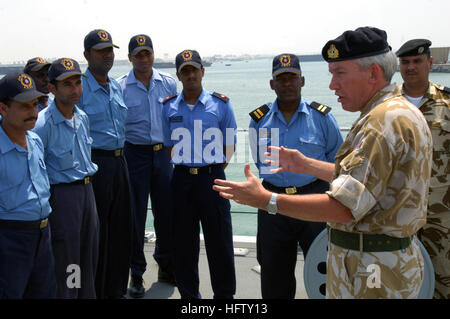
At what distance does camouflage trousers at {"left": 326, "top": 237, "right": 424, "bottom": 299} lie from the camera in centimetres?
164

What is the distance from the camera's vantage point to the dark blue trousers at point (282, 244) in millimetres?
2779

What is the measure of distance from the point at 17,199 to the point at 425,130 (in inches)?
76.5

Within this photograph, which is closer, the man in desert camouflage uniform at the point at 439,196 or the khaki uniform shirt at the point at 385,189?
the khaki uniform shirt at the point at 385,189

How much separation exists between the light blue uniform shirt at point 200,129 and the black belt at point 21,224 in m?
1.07

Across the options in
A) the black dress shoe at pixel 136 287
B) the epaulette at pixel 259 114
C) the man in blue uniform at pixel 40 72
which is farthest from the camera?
the black dress shoe at pixel 136 287

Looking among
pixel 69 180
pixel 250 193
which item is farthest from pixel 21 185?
pixel 250 193

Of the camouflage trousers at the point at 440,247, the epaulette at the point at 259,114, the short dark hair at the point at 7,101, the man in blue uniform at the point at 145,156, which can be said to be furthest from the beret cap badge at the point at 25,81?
the camouflage trousers at the point at 440,247

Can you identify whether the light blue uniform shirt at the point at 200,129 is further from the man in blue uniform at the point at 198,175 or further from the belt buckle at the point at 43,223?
the belt buckle at the point at 43,223

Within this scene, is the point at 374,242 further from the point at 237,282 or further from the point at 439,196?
the point at 237,282

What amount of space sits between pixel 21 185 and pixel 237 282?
1.85 meters

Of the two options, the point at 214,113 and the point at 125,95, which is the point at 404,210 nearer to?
the point at 214,113

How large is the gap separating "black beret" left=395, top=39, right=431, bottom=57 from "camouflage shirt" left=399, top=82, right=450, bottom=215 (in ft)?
1.51
